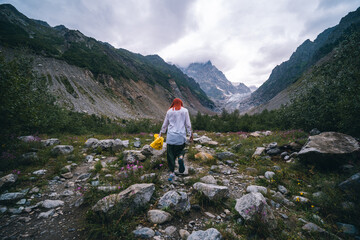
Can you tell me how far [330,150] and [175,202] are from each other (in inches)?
195

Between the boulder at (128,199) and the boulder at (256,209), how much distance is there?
1906mm

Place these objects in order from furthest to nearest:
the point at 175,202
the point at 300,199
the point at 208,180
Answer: the point at 208,180 → the point at 300,199 → the point at 175,202

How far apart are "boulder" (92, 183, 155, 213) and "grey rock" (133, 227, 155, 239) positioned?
48 centimetres

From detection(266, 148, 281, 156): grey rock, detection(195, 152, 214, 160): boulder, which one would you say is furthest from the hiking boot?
detection(266, 148, 281, 156): grey rock

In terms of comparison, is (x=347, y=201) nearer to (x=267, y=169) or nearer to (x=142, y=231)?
(x=267, y=169)

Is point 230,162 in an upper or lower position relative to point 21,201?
lower

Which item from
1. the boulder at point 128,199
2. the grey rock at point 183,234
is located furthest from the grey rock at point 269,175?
the boulder at point 128,199

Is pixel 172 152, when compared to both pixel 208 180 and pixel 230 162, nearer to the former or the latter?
pixel 208 180

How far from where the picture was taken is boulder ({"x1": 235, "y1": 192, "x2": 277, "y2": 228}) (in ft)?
7.84

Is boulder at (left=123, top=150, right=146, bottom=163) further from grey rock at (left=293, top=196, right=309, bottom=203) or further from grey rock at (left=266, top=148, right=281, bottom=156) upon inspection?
grey rock at (left=266, top=148, right=281, bottom=156)

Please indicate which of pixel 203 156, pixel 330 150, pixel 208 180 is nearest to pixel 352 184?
pixel 330 150

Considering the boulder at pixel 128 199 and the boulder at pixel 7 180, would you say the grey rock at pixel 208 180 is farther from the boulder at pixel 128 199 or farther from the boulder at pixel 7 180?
the boulder at pixel 7 180

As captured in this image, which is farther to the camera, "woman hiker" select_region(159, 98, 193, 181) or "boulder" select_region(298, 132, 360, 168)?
"woman hiker" select_region(159, 98, 193, 181)

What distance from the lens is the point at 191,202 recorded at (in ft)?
10.3
